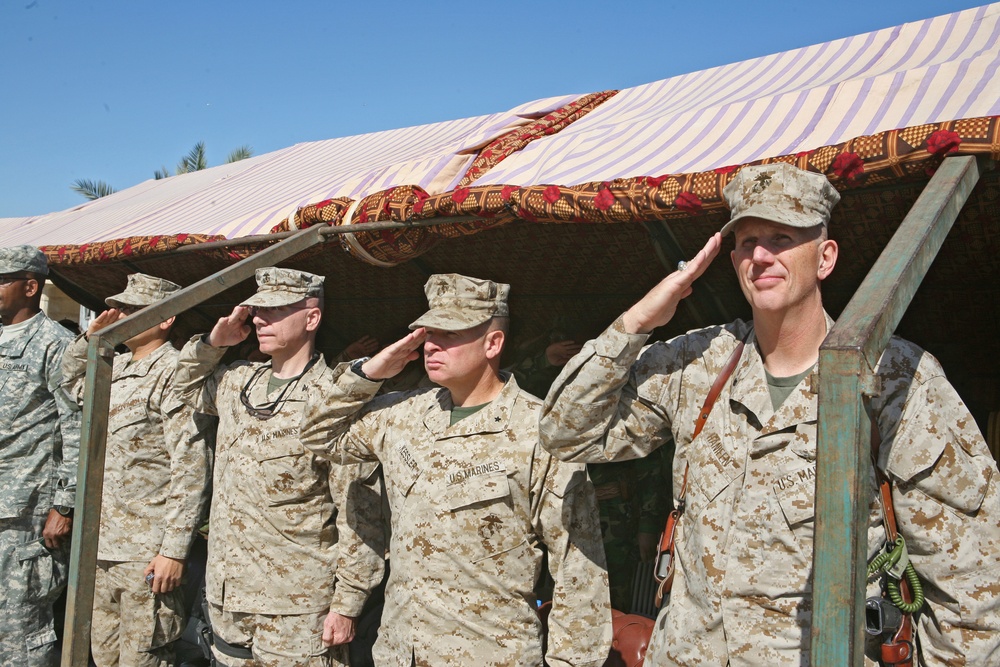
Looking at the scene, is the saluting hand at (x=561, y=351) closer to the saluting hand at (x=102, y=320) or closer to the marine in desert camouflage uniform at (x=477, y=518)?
the marine in desert camouflage uniform at (x=477, y=518)

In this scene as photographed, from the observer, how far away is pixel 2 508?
15.6 ft

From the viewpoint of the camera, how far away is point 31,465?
487cm

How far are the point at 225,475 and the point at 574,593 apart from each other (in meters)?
1.78

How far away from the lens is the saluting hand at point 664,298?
90.3 inches

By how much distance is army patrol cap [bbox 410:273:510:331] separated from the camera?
3037mm

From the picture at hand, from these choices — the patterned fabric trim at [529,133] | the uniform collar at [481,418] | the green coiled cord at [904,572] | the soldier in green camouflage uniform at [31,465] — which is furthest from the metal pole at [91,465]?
the green coiled cord at [904,572]

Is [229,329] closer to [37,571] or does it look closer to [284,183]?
[284,183]

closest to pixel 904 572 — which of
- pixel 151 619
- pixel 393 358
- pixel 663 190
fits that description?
pixel 663 190

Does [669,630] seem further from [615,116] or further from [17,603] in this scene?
[17,603]

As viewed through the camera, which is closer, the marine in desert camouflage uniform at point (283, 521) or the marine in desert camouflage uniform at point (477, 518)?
the marine in desert camouflage uniform at point (477, 518)

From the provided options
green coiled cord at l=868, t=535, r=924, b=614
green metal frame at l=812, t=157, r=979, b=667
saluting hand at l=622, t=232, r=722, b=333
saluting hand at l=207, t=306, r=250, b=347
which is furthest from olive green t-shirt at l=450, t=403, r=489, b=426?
green metal frame at l=812, t=157, r=979, b=667

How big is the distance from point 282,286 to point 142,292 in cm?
125

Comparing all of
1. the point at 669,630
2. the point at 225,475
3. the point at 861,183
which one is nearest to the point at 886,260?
the point at 861,183

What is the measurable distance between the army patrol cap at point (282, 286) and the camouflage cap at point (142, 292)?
104 centimetres
